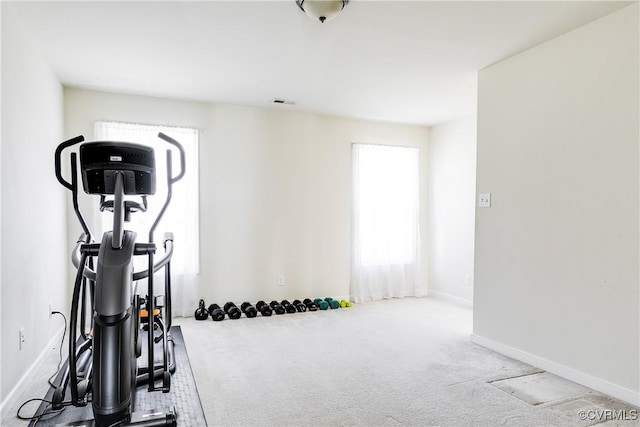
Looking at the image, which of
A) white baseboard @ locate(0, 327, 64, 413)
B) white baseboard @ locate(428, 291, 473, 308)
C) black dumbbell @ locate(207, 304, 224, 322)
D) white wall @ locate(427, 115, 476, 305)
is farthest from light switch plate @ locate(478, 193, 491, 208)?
white baseboard @ locate(0, 327, 64, 413)

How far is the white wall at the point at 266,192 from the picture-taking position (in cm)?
431

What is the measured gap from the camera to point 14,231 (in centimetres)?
237

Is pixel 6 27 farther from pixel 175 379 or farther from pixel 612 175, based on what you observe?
pixel 612 175

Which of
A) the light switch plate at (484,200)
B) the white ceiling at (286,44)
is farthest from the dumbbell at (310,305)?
the white ceiling at (286,44)

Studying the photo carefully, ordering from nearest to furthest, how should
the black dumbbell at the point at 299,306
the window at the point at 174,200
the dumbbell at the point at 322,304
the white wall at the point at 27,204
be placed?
the white wall at the point at 27,204 → the window at the point at 174,200 → the black dumbbell at the point at 299,306 → the dumbbell at the point at 322,304

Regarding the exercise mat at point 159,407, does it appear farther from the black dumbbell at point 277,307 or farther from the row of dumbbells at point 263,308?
the black dumbbell at point 277,307

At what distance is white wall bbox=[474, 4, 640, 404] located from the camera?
2.34m

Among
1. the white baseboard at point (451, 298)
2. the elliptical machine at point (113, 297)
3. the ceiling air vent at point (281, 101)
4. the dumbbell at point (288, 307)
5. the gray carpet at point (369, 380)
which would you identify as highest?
the ceiling air vent at point (281, 101)

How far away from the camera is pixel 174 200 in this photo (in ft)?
13.6

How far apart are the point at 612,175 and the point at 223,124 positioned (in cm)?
355

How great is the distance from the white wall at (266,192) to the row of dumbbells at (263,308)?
0.64 feet

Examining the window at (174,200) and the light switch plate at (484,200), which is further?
the window at (174,200)

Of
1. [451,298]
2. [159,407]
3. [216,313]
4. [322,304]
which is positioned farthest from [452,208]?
[159,407]

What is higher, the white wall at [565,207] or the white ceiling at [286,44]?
the white ceiling at [286,44]
